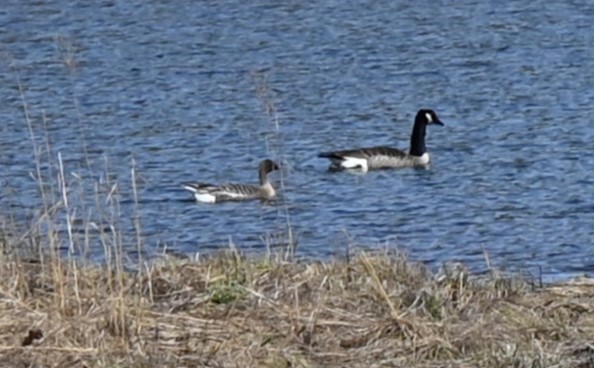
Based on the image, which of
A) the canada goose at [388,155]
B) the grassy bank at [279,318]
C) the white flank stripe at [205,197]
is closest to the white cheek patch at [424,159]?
the canada goose at [388,155]

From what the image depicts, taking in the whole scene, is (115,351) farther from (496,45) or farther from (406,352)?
(496,45)

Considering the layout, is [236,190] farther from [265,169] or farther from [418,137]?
[418,137]

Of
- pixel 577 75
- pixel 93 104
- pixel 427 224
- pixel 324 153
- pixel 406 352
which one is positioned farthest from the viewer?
pixel 577 75

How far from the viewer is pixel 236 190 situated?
665 inches

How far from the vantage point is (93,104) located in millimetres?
22328

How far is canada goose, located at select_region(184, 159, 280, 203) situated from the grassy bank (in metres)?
8.08

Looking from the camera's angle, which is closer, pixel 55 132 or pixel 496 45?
pixel 55 132

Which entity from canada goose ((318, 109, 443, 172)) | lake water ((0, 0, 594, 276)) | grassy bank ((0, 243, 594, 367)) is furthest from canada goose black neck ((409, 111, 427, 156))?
grassy bank ((0, 243, 594, 367))

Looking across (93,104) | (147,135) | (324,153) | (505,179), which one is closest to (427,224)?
(505,179)

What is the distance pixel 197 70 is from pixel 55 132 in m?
5.81

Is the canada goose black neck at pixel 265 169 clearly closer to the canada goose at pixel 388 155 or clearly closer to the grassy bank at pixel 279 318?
the canada goose at pixel 388 155

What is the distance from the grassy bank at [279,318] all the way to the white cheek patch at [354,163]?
394 inches

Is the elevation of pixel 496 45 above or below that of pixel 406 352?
below

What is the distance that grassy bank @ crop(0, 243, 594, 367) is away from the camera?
661 centimetres
